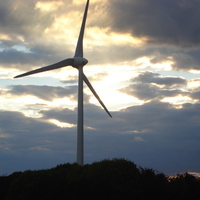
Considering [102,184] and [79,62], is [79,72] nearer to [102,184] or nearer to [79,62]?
[79,62]

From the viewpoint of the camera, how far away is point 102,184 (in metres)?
52.5

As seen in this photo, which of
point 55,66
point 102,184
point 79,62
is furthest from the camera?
point 79,62

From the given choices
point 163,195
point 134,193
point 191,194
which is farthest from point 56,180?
point 191,194

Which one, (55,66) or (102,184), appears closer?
(102,184)

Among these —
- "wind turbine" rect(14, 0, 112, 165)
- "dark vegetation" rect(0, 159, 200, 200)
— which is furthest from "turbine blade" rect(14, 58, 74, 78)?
"dark vegetation" rect(0, 159, 200, 200)

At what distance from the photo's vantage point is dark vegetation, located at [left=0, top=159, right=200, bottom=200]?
52.3 meters

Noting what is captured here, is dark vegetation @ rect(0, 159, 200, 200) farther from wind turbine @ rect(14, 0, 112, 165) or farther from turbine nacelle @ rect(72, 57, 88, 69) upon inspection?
turbine nacelle @ rect(72, 57, 88, 69)

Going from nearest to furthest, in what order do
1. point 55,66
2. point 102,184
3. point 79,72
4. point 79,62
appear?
point 102,184
point 55,66
point 79,62
point 79,72

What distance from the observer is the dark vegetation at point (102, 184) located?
52.3 meters

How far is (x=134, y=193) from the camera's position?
5188 cm

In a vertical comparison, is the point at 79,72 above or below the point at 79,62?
below

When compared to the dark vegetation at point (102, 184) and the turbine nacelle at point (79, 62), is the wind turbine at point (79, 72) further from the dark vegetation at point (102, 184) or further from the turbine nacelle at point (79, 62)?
the dark vegetation at point (102, 184)

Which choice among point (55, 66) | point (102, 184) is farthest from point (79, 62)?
point (102, 184)

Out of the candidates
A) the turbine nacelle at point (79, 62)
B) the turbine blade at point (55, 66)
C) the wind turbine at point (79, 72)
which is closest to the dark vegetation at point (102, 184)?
the wind turbine at point (79, 72)
